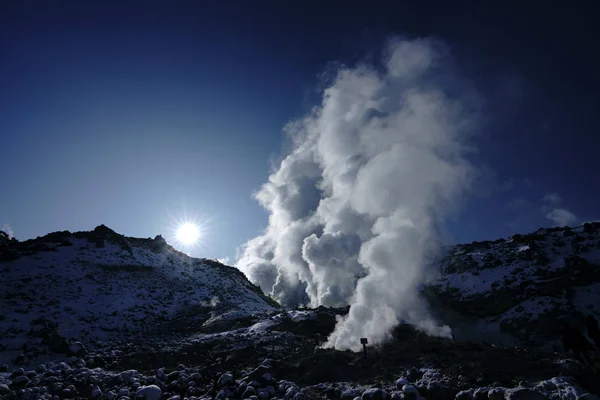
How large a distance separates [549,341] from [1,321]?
63.0 metres

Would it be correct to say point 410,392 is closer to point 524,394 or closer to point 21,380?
point 524,394

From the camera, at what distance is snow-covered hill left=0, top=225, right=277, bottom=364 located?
3391 centimetres

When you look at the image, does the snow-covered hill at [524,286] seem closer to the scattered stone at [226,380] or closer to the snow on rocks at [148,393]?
the scattered stone at [226,380]

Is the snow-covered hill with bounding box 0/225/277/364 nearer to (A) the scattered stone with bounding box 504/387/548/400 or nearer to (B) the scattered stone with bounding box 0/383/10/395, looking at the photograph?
(B) the scattered stone with bounding box 0/383/10/395

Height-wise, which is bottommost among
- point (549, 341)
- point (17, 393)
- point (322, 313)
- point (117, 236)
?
point (17, 393)

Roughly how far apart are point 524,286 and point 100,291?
218 feet

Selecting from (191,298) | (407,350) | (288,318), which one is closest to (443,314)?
(288,318)

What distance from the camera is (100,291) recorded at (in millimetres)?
Answer: 45281

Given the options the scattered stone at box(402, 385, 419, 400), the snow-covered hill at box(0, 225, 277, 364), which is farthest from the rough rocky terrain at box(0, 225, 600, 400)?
the snow-covered hill at box(0, 225, 277, 364)

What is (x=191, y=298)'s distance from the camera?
55281mm

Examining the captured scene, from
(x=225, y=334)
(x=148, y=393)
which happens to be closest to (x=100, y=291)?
(x=225, y=334)

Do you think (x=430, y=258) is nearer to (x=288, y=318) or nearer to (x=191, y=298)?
(x=288, y=318)

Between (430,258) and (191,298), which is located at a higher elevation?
(430,258)

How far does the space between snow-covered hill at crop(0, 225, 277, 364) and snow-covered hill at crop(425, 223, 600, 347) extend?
3582cm
